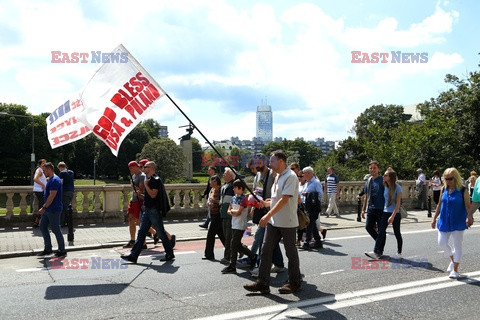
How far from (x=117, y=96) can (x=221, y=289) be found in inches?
140

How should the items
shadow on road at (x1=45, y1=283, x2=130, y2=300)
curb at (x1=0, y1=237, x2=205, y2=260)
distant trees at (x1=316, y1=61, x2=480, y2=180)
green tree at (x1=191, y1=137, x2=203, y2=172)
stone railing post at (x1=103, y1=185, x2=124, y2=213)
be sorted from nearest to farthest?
shadow on road at (x1=45, y1=283, x2=130, y2=300) → curb at (x1=0, y1=237, x2=205, y2=260) → stone railing post at (x1=103, y1=185, x2=124, y2=213) → distant trees at (x1=316, y1=61, x2=480, y2=180) → green tree at (x1=191, y1=137, x2=203, y2=172)

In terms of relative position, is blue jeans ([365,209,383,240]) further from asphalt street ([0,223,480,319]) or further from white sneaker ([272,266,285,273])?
white sneaker ([272,266,285,273])

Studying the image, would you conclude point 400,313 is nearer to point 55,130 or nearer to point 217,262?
point 217,262

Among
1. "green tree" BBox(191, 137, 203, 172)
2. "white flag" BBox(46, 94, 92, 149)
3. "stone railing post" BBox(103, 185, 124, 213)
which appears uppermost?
"green tree" BBox(191, 137, 203, 172)

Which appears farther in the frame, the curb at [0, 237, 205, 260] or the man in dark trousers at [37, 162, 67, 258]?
the curb at [0, 237, 205, 260]

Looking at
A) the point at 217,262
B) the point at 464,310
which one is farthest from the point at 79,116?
the point at 464,310

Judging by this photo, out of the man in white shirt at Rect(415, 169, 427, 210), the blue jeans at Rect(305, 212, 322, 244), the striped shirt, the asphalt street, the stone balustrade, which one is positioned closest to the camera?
the asphalt street

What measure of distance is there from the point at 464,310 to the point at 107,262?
18.8 ft

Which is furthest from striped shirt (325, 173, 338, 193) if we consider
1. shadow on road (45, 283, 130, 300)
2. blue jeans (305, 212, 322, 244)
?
shadow on road (45, 283, 130, 300)

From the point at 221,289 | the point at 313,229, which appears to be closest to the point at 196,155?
the point at 313,229

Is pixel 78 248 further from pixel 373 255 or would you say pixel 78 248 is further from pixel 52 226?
pixel 373 255

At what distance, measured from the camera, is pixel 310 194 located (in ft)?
32.6

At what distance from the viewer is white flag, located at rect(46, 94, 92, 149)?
8.16 m

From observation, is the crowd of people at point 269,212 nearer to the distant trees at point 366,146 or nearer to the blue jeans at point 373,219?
the blue jeans at point 373,219
